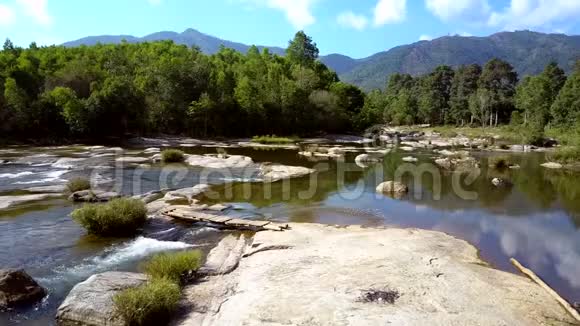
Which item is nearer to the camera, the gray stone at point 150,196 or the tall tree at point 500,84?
the gray stone at point 150,196

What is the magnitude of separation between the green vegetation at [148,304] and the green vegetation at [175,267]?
1.53 meters

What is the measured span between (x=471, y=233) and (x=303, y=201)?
11.3 metres

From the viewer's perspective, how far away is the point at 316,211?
29234 millimetres

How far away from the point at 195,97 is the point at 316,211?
215 feet

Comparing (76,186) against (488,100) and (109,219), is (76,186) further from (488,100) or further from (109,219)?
(488,100)

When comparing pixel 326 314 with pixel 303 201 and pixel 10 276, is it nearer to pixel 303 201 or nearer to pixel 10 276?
pixel 10 276

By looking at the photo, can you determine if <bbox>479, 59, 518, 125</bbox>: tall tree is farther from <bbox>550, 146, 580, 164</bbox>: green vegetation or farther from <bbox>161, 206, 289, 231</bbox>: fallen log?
<bbox>161, 206, 289, 231</bbox>: fallen log

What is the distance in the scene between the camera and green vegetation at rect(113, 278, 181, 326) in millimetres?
12555

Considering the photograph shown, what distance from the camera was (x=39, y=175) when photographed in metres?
39.1

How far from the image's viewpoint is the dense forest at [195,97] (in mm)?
70250

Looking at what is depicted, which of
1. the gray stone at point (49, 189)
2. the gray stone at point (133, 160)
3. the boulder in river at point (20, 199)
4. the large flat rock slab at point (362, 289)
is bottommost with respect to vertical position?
the large flat rock slab at point (362, 289)

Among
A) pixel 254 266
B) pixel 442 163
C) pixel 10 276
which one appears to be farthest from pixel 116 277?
pixel 442 163

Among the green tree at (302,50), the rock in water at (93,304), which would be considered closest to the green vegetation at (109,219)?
the rock in water at (93,304)
